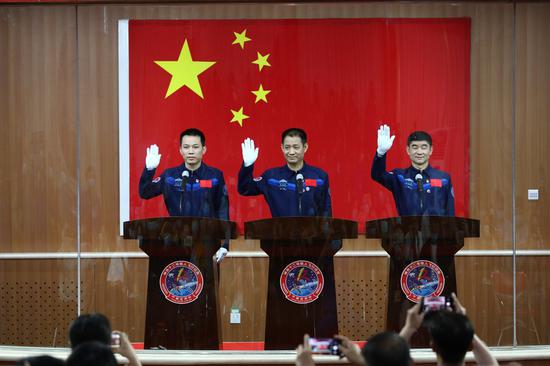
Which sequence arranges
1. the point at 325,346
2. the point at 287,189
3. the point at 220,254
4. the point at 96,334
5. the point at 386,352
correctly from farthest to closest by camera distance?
1. the point at 287,189
2. the point at 220,254
3. the point at 96,334
4. the point at 325,346
5. the point at 386,352

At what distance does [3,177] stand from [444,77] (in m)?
3.21

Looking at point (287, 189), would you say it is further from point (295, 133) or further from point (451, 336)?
point (451, 336)

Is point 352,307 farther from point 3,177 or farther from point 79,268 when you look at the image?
point 3,177

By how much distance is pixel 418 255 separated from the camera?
6043 mm

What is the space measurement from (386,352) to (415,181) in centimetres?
312

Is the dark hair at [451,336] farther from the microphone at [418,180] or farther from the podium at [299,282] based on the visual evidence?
the microphone at [418,180]

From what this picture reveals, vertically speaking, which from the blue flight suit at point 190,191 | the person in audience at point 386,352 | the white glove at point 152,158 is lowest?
the person in audience at point 386,352

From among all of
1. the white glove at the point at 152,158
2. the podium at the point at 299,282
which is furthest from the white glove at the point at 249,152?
the white glove at the point at 152,158

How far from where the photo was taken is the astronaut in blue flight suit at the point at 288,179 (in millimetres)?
6117

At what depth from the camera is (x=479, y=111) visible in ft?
20.0

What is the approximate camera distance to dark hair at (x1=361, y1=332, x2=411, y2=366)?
3119 millimetres

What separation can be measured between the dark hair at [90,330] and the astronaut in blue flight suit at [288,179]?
2444 mm

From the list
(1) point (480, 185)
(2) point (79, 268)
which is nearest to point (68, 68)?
(2) point (79, 268)

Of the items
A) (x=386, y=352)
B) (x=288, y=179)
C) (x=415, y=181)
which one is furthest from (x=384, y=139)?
(x=386, y=352)
